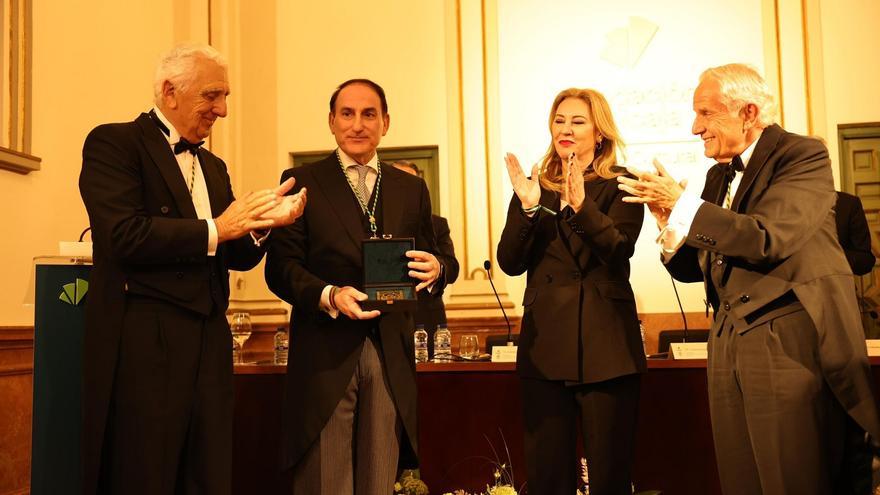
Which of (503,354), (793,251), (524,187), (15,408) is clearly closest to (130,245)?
(524,187)

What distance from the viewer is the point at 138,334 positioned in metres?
2.26

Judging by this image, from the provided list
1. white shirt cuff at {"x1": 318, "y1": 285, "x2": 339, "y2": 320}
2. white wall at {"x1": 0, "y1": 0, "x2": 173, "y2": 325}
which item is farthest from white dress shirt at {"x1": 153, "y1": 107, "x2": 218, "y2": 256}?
white wall at {"x1": 0, "y1": 0, "x2": 173, "y2": 325}

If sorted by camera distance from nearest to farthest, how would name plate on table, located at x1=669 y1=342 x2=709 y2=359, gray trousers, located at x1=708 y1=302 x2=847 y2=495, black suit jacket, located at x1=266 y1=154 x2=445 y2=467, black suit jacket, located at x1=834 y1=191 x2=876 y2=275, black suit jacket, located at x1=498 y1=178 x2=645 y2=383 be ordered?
gray trousers, located at x1=708 y1=302 x2=847 y2=495, black suit jacket, located at x1=266 y1=154 x2=445 y2=467, black suit jacket, located at x1=498 y1=178 x2=645 y2=383, name plate on table, located at x1=669 y1=342 x2=709 y2=359, black suit jacket, located at x1=834 y1=191 x2=876 y2=275

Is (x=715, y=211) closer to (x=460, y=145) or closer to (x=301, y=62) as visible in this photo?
(x=460, y=145)

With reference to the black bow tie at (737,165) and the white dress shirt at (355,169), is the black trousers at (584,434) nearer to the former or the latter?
the black bow tie at (737,165)

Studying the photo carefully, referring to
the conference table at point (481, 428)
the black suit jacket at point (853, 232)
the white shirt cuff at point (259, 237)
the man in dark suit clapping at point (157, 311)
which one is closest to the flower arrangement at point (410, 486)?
the conference table at point (481, 428)

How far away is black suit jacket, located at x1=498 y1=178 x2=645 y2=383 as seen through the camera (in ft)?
8.38

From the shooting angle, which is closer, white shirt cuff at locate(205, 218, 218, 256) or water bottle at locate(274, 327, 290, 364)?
white shirt cuff at locate(205, 218, 218, 256)

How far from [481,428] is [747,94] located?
1.68 metres

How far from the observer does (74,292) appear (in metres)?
2.51

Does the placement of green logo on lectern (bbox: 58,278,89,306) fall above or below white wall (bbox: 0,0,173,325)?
below

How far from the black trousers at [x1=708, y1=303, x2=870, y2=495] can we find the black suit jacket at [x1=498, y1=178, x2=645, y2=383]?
0.38 metres

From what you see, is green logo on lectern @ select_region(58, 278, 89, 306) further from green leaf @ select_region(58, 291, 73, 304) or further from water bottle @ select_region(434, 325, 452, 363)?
water bottle @ select_region(434, 325, 452, 363)

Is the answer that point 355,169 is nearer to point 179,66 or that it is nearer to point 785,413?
point 179,66
